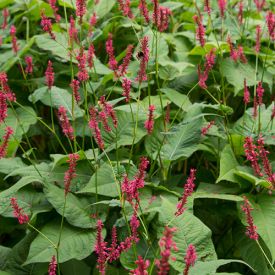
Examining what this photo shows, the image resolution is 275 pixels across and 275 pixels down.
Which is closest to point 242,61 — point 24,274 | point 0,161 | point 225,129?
point 225,129

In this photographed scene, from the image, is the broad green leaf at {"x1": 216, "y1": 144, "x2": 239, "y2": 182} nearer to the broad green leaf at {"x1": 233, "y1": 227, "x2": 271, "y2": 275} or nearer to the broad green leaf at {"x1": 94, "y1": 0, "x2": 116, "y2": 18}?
the broad green leaf at {"x1": 233, "y1": 227, "x2": 271, "y2": 275}

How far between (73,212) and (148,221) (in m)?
0.33

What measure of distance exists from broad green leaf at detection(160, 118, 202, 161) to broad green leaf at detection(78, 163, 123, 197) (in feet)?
0.95

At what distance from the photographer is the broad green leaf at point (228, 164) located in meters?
2.48

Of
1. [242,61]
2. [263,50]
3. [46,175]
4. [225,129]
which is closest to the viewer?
[46,175]

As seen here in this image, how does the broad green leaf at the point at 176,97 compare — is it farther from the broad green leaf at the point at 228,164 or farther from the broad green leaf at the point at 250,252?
the broad green leaf at the point at 250,252

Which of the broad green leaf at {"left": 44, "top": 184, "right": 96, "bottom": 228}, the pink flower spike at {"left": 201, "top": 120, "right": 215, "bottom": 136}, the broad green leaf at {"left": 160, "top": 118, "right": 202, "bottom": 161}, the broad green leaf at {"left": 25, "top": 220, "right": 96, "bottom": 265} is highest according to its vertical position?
the pink flower spike at {"left": 201, "top": 120, "right": 215, "bottom": 136}

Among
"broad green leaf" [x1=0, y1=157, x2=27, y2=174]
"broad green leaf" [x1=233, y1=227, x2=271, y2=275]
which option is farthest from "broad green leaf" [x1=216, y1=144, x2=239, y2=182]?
"broad green leaf" [x1=0, y1=157, x2=27, y2=174]

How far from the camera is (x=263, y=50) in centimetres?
341

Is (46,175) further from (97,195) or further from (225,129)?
(225,129)

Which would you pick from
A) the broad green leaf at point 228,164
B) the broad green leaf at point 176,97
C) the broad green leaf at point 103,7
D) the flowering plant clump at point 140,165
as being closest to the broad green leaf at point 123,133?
the flowering plant clump at point 140,165

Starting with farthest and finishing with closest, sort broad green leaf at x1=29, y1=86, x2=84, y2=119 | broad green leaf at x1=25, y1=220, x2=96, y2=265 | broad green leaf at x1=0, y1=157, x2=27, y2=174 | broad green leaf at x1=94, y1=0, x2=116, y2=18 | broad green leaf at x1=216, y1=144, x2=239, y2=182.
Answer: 1. broad green leaf at x1=94, y1=0, x2=116, y2=18
2. broad green leaf at x1=29, y1=86, x2=84, y2=119
3. broad green leaf at x1=0, y1=157, x2=27, y2=174
4. broad green leaf at x1=216, y1=144, x2=239, y2=182
5. broad green leaf at x1=25, y1=220, x2=96, y2=265

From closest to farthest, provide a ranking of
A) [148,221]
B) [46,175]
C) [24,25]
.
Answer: [148,221], [46,175], [24,25]

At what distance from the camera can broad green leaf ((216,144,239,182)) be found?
2.48 metres
